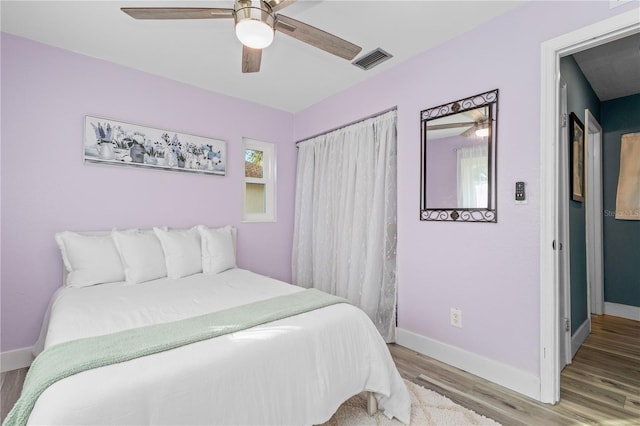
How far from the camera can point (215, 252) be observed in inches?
111

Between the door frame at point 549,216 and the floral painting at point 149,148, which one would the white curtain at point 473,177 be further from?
the floral painting at point 149,148

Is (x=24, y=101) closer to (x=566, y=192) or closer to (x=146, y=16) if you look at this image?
(x=146, y=16)

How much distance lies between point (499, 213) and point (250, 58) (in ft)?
6.37

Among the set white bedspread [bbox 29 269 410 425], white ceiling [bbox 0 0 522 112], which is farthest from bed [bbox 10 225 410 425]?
white ceiling [bbox 0 0 522 112]

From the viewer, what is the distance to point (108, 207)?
270cm

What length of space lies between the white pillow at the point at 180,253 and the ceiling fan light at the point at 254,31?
1.79 meters

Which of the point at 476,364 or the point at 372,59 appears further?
the point at 372,59

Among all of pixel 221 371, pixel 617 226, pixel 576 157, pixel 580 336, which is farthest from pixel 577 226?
pixel 221 371

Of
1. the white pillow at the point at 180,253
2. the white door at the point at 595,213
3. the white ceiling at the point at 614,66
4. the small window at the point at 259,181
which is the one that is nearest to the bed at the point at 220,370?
the white pillow at the point at 180,253

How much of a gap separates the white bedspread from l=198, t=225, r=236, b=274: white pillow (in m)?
0.62

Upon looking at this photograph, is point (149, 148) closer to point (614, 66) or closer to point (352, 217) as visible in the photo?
point (352, 217)

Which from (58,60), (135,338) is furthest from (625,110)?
(58,60)

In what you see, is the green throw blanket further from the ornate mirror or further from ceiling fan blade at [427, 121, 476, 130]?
ceiling fan blade at [427, 121, 476, 130]

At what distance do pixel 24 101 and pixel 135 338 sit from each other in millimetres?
2287
